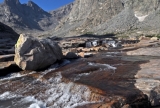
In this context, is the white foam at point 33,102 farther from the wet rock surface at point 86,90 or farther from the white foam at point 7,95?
the white foam at point 7,95

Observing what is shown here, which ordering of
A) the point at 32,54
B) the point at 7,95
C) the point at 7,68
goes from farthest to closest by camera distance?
the point at 7,68, the point at 32,54, the point at 7,95

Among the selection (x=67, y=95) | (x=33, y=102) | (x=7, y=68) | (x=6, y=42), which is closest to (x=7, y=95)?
(x=33, y=102)

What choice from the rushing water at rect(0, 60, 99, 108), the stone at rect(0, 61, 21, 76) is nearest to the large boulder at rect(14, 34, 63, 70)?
the stone at rect(0, 61, 21, 76)

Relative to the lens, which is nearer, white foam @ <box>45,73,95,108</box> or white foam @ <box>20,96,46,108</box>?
white foam @ <box>45,73,95,108</box>

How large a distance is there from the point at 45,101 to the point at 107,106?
4.70 metres

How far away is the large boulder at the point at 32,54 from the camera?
26344mm

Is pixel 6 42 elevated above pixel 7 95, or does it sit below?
above

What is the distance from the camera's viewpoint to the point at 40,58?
2686cm

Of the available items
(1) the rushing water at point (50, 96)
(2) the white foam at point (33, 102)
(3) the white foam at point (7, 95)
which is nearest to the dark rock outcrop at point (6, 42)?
(3) the white foam at point (7, 95)

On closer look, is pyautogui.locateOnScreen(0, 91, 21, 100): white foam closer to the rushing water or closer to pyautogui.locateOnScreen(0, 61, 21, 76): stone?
the rushing water

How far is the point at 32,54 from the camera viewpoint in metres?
26.4

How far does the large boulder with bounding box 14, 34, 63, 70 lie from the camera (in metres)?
26.3

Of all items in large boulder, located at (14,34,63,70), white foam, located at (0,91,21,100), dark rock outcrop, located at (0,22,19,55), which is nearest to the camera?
white foam, located at (0,91,21,100)

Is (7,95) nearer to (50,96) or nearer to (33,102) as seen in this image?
(33,102)
